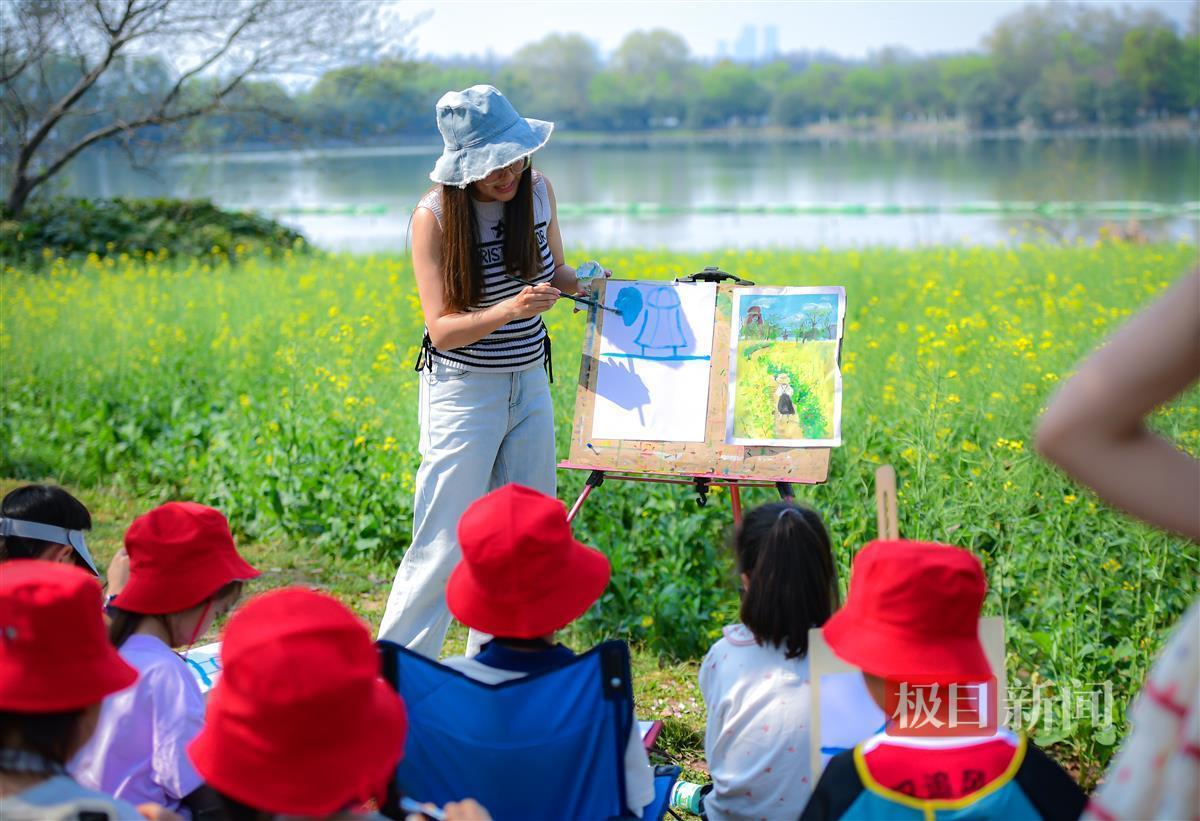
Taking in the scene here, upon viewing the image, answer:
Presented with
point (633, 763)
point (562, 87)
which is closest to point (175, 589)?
point (633, 763)

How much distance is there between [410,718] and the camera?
2.39 meters

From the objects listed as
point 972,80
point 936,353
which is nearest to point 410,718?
point 936,353

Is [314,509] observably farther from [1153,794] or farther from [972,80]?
[972,80]

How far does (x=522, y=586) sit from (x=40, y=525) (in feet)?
5.16

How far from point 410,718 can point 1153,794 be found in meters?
1.49

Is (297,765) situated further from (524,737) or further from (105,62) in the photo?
(105,62)

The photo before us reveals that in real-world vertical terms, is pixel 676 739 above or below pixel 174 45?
below

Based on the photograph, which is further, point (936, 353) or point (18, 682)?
Result: point (936, 353)

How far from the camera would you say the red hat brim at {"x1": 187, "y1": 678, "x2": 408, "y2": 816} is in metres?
1.81

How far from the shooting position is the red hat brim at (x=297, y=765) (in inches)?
71.2

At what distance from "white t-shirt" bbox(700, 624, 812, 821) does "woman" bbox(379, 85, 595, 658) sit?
1.13 meters

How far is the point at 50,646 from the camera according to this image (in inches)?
79.0

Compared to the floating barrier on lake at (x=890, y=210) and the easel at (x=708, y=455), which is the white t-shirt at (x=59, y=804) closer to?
the easel at (x=708, y=455)

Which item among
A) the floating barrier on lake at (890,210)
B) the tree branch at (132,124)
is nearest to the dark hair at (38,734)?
the tree branch at (132,124)
